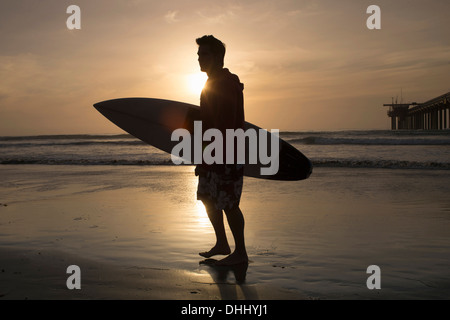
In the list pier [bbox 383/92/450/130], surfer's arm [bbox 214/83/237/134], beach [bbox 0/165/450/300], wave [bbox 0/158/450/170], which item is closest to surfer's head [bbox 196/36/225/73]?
surfer's arm [bbox 214/83/237/134]

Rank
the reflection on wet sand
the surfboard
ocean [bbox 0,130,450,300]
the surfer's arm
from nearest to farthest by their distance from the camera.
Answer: the reflection on wet sand → ocean [bbox 0,130,450,300] → the surfer's arm → the surfboard

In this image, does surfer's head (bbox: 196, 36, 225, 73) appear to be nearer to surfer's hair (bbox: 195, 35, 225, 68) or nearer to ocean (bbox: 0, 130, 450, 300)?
surfer's hair (bbox: 195, 35, 225, 68)

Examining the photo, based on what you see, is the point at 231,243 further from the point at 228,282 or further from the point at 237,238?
the point at 228,282

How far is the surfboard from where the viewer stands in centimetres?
434

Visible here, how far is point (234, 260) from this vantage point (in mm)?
3209

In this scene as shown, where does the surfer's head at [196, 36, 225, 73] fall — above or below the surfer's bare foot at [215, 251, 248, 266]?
above

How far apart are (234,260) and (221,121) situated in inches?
40.7

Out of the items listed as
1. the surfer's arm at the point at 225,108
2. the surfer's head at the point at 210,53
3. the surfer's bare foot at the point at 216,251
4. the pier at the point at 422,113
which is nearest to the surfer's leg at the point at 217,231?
the surfer's bare foot at the point at 216,251

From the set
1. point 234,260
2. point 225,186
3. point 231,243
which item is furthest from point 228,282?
point 231,243
